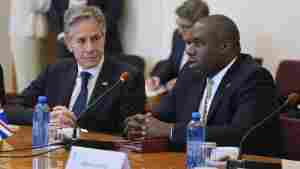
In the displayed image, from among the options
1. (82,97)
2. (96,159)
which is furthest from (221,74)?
(96,159)

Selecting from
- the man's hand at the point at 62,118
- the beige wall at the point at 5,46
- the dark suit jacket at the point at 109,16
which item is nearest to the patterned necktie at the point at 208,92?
the man's hand at the point at 62,118

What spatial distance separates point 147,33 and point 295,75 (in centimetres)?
242

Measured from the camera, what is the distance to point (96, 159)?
3.37 m

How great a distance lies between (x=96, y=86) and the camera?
16.4 ft

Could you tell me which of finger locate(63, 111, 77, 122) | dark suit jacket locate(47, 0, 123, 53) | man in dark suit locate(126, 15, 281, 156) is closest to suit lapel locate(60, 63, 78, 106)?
finger locate(63, 111, 77, 122)

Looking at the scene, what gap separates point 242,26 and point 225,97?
3509 millimetres

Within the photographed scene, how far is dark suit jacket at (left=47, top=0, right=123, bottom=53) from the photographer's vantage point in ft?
29.0

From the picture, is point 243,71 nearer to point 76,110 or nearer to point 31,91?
point 76,110

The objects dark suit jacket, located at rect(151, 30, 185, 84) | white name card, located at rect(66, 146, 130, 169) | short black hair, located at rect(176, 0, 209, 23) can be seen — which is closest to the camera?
white name card, located at rect(66, 146, 130, 169)

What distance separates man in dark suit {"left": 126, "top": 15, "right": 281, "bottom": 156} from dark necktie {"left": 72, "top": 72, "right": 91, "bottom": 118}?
0.60m

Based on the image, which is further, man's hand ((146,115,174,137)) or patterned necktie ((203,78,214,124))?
patterned necktie ((203,78,214,124))

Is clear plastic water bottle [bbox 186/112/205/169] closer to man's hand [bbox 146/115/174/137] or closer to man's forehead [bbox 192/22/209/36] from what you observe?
man's hand [bbox 146/115/174/137]

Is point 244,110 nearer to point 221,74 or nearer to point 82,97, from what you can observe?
point 221,74

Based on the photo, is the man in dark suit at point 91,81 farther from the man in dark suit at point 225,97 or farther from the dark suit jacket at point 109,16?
the dark suit jacket at point 109,16
